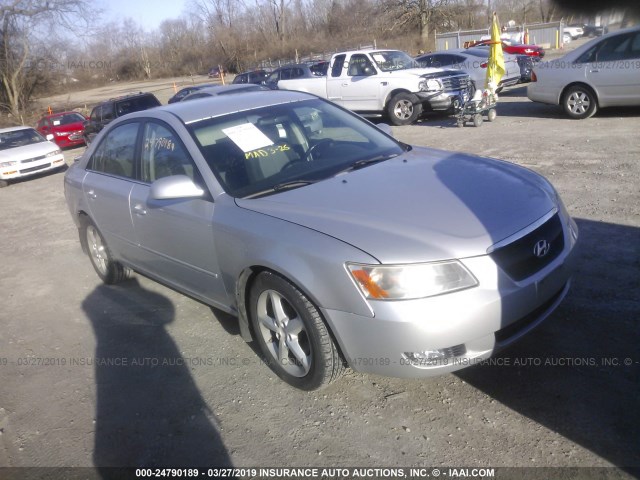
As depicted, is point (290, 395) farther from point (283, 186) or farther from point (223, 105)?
point (223, 105)

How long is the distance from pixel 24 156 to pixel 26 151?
0.29m

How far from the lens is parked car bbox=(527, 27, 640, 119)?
10023 mm

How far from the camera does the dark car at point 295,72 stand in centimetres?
1719

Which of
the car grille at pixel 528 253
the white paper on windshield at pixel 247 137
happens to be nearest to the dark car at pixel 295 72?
the white paper on windshield at pixel 247 137

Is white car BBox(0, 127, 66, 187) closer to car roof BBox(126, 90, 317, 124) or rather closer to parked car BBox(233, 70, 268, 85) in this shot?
parked car BBox(233, 70, 268, 85)

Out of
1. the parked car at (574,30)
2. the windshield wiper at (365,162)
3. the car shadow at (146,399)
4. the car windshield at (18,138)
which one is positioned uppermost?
the parked car at (574,30)

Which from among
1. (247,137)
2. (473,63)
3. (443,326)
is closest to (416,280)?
(443,326)

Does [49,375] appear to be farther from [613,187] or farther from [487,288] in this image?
[613,187]

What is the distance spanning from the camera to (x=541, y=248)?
313cm

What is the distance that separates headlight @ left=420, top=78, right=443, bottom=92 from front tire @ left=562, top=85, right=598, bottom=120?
3.00 metres

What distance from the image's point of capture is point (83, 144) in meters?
20.9

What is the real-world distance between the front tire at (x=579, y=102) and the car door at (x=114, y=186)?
915 cm

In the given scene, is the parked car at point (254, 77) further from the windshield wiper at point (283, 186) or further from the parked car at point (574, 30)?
the parked car at point (574, 30)

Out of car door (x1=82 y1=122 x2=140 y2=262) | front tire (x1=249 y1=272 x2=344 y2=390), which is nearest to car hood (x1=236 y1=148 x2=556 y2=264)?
front tire (x1=249 y1=272 x2=344 y2=390)
